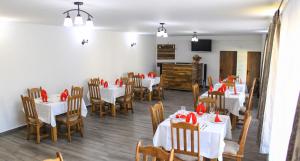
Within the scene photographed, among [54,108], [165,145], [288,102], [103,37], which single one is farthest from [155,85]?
[288,102]

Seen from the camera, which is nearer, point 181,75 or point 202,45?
point 181,75

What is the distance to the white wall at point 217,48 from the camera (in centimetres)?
1116

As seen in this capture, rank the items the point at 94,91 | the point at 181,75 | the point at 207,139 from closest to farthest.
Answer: the point at 207,139 < the point at 94,91 < the point at 181,75

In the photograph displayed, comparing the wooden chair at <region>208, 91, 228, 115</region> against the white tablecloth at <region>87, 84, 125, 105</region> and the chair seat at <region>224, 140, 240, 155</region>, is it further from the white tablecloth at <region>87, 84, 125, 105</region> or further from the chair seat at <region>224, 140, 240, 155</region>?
the white tablecloth at <region>87, 84, 125, 105</region>

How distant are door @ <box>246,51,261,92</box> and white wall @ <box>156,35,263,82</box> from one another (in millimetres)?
176

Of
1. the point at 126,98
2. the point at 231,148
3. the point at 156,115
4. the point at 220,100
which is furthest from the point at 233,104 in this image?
the point at 126,98

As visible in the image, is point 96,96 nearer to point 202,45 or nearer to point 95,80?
point 95,80

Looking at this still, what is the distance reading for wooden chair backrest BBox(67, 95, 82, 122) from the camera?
17.5 ft

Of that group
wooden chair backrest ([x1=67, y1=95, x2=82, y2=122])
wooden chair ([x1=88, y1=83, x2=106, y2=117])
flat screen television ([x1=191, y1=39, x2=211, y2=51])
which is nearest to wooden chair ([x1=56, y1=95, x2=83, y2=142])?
wooden chair backrest ([x1=67, y1=95, x2=82, y2=122])

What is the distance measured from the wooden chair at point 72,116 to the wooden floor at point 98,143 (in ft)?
0.94

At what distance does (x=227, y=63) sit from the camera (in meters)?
11.8

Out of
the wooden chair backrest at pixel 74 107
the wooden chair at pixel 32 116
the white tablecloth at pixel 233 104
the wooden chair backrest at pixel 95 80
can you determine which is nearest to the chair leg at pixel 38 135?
the wooden chair at pixel 32 116

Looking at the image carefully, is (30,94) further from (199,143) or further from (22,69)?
(199,143)

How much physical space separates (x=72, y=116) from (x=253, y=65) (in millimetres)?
8727
